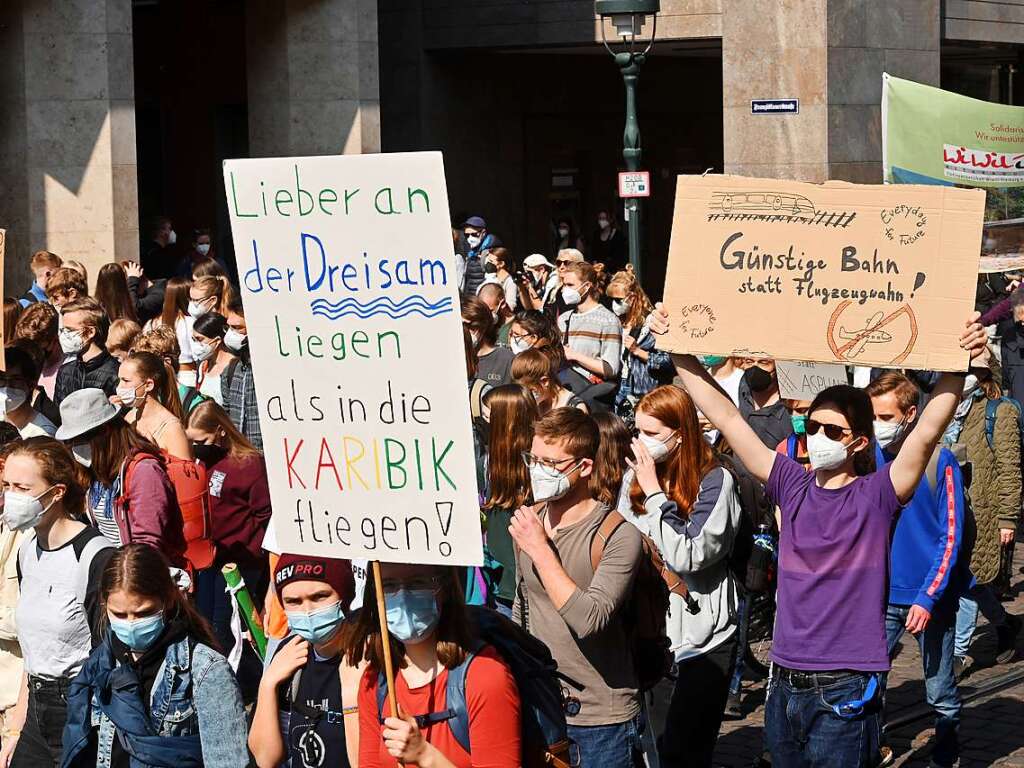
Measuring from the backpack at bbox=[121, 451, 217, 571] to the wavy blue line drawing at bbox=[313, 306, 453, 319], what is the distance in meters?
3.27

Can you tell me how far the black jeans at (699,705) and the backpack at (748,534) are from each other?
27 centimetres

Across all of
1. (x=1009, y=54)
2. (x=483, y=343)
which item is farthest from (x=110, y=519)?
(x=1009, y=54)

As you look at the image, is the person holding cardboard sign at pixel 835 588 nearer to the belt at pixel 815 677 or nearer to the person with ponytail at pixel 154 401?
the belt at pixel 815 677

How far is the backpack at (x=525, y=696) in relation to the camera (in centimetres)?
446

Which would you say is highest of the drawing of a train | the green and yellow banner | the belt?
the green and yellow banner

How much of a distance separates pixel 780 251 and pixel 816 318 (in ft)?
0.84

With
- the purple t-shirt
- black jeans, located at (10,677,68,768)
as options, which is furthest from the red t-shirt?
black jeans, located at (10,677,68,768)

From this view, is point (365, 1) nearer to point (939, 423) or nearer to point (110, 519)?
point (110, 519)

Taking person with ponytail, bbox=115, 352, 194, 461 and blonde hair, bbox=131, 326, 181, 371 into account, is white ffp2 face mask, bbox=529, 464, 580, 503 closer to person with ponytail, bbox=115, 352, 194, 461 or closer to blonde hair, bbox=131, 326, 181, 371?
person with ponytail, bbox=115, 352, 194, 461

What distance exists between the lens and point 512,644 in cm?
462

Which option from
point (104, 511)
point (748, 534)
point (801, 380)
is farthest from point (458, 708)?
point (801, 380)

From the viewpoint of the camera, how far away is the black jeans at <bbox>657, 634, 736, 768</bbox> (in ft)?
22.8

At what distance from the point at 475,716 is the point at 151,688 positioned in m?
1.12

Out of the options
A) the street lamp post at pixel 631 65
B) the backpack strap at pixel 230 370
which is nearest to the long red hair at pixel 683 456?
the backpack strap at pixel 230 370
